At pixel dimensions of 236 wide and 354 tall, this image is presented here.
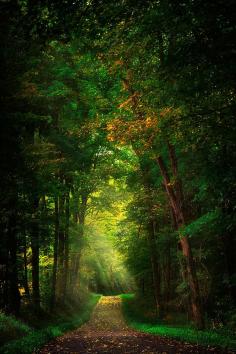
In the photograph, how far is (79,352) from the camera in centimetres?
988

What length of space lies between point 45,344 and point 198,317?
6.03 m

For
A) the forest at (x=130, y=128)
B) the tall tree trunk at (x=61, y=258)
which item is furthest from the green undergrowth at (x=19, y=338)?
the tall tree trunk at (x=61, y=258)

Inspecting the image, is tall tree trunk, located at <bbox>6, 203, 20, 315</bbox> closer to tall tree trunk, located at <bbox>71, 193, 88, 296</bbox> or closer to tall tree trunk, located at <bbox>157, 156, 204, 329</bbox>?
tall tree trunk, located at <bbox>157, 156, 204, 329</bbox>

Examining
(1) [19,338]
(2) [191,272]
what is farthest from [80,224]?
(1) [19,338]

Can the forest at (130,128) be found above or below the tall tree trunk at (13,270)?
above

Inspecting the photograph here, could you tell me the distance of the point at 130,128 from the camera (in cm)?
1209

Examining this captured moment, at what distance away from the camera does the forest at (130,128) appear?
6297 mm

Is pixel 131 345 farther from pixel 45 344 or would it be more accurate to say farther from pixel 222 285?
pixel 222 285

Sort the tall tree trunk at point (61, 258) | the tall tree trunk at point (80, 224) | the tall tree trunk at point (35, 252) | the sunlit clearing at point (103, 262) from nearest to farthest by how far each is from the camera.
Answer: the tall tree trunk at point (35, 252) < the tall tree trunk at point (61, 258) < the tall tree trunk at point (80, 224) < the sunlit clearing at point (103, 262)

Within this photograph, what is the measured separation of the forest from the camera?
20.7 ft

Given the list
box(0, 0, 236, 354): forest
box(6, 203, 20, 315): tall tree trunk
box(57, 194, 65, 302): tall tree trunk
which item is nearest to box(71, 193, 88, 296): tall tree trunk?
box(0, 0, 236, 354): forest

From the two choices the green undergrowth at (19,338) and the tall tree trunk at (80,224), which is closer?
the green undergrowth at (19,338)

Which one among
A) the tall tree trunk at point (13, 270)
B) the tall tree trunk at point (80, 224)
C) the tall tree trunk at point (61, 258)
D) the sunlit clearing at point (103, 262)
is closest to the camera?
the tall tree trunk at point (13, 270)

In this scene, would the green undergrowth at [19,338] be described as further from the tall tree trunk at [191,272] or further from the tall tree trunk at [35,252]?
the tall tree trunk at [191,272]
